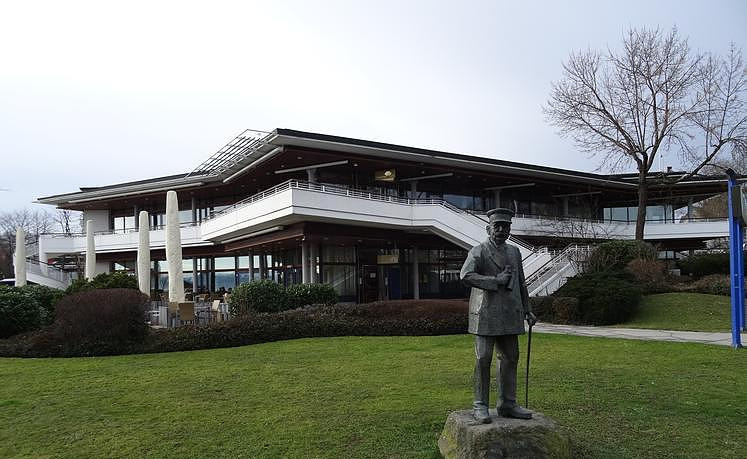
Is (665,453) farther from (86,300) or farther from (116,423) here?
(86,300)

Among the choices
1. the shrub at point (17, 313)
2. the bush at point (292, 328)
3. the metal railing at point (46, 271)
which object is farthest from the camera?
the metal railing at point (46, 271)

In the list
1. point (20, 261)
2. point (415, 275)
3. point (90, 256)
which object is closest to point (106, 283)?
point (90, 256)

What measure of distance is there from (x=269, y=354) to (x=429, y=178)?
21.5 metres

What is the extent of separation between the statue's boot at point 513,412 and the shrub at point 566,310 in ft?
51.0

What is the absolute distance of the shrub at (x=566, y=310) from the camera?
2017 cm

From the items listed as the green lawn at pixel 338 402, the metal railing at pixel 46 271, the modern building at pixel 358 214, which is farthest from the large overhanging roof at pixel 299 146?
the green lawn at pixel 338 402

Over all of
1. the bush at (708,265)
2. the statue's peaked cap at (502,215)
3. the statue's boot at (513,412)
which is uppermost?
the statue's peaked cap at (502,215)

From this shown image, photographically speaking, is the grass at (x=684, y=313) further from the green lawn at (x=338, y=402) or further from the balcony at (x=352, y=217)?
the balcony at (x=352, y=217)

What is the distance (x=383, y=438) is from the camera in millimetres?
6219

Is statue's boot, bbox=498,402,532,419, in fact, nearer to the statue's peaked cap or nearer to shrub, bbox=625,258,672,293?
the statue's peaked cap

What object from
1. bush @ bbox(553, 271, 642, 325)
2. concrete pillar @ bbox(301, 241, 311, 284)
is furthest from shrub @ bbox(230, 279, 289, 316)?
bush @ bbox(553, 271, 642, 325)

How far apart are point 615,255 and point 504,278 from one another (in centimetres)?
2221

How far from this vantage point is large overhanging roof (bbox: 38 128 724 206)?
24875 millimetres

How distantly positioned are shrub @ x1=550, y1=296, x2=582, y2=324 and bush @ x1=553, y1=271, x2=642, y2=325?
5 centimetres
